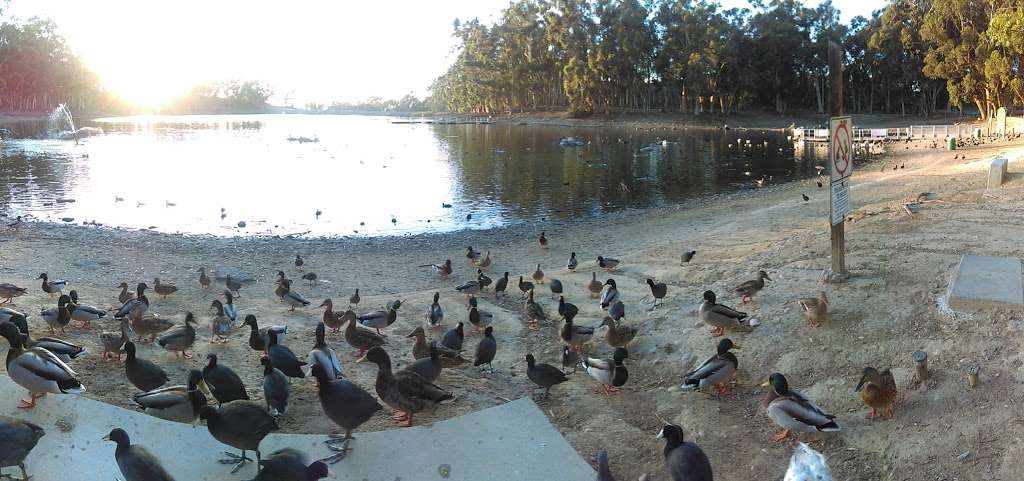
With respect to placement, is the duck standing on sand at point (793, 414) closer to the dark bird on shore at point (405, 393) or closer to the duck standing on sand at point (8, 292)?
the dark bird on shore at point (405, 393)

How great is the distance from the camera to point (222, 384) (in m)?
7.36

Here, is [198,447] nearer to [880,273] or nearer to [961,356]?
[961,356]

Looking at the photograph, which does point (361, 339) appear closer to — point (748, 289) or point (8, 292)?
point (748, 289)

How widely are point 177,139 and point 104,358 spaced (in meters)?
77.9

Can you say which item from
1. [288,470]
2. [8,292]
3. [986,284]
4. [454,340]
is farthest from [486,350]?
[8,292]

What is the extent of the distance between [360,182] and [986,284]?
36.0 meters

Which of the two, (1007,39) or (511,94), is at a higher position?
(511,94)

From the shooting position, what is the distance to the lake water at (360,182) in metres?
28.2

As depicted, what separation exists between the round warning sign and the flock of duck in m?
1.78

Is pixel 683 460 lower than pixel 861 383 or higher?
lower

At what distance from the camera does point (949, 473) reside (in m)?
5.61

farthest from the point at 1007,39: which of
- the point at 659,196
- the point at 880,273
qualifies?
the point at 880,273

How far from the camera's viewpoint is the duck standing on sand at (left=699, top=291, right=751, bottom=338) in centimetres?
890

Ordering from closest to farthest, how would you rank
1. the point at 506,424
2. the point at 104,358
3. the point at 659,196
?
1. the point at 506,424
2. the point at 104,358
3. the point at 659,196
